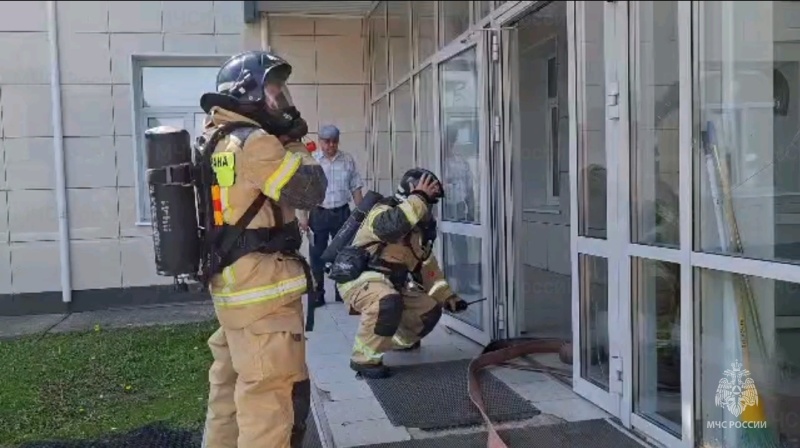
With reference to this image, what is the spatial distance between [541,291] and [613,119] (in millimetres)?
3502

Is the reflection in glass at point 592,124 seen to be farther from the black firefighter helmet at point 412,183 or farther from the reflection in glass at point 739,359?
the black firefighter helmet at point 412,183

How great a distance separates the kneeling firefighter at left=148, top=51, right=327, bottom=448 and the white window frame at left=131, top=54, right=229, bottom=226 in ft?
17.1

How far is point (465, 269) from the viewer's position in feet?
18.6

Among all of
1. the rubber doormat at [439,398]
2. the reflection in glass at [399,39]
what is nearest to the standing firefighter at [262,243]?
the rubber doormat at [439,398]

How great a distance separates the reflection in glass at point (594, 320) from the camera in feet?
12.2

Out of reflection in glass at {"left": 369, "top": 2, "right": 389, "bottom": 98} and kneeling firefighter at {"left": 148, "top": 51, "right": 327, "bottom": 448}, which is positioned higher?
reflection in glass at {"left": 369, "top": 2, "right": 389, "bottom": 98}

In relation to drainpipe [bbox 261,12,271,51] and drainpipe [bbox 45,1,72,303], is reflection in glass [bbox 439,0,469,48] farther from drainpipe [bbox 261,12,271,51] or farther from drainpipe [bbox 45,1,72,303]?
drainpipe [bbox 45,1,72,303]

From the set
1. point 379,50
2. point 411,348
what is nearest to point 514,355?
point 411,348

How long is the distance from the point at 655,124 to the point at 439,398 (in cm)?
183

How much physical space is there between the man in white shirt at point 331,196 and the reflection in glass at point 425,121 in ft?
2.41

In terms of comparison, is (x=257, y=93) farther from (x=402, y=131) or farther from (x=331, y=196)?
(x=402, y=131)

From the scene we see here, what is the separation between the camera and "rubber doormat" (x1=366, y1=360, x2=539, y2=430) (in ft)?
12.1

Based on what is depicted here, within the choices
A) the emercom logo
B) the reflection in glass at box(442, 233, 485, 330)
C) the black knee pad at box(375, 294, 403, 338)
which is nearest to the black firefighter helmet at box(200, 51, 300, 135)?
the black knee pad at box(375, 294, 403, 338)

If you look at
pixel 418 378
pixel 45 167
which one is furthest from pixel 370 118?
pixel 418 378
